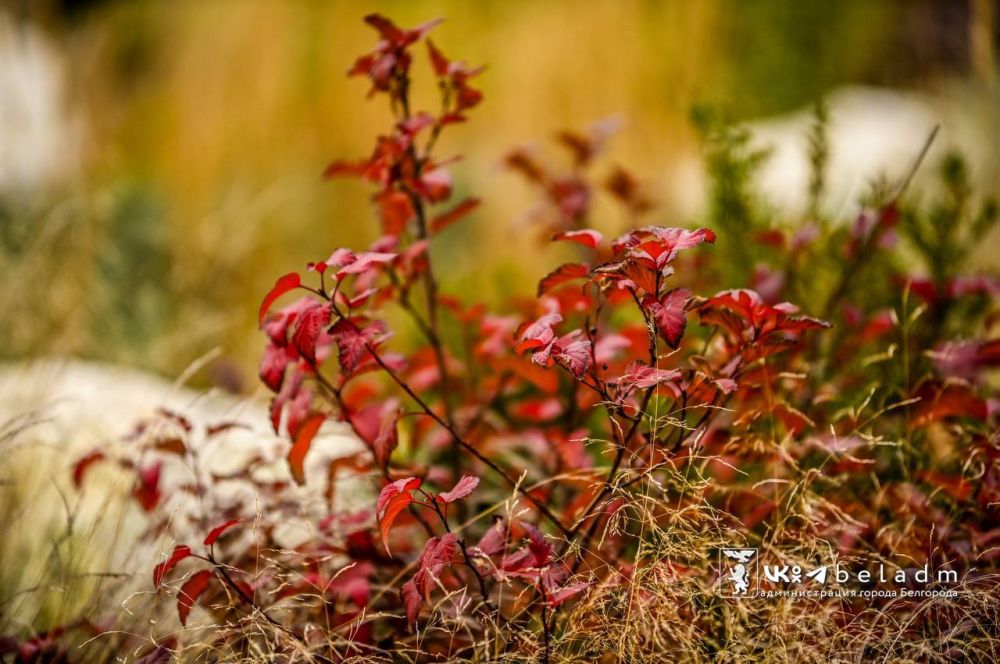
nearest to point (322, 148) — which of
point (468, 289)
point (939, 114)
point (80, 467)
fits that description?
point (468, 289)

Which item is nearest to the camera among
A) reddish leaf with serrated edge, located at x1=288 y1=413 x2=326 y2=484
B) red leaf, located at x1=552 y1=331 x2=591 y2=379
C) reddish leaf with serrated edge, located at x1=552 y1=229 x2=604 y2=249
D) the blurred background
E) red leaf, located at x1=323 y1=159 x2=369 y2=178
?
red leaf, located at x1=552 y1=331 x2=591 y2=379

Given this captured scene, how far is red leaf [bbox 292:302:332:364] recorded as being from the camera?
1021mm

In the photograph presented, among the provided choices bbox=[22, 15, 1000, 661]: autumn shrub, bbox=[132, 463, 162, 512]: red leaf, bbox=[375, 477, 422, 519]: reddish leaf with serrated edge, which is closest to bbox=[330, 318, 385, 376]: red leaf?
bbox=[22, 15, 1000, 661]: autumn shrub

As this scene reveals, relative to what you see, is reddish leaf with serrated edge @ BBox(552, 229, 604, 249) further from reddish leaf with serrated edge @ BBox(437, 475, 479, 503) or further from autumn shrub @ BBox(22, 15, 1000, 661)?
reddish leaf with serrated edge @ BBox(437, 475, 479, 503)

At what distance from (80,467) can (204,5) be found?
4661mm

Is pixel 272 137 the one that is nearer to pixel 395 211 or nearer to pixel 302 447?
pixel 395 211

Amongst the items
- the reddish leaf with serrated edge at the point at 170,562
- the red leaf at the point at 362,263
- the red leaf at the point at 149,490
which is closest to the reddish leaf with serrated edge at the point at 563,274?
the red leaf at the point at 362,263

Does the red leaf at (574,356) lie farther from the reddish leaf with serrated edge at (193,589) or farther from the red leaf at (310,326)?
the reddish leaf with serrated edge at (193,589)

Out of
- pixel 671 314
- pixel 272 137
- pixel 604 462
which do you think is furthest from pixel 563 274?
pixel 272 137

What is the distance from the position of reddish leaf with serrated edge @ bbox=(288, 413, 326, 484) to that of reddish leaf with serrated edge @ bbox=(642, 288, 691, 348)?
18.2 inches

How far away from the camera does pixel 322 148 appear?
447cm

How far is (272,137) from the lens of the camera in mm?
4320

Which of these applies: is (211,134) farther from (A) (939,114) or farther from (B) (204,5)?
(A) (939,114)

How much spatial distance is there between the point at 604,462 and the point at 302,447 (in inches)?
22.9
